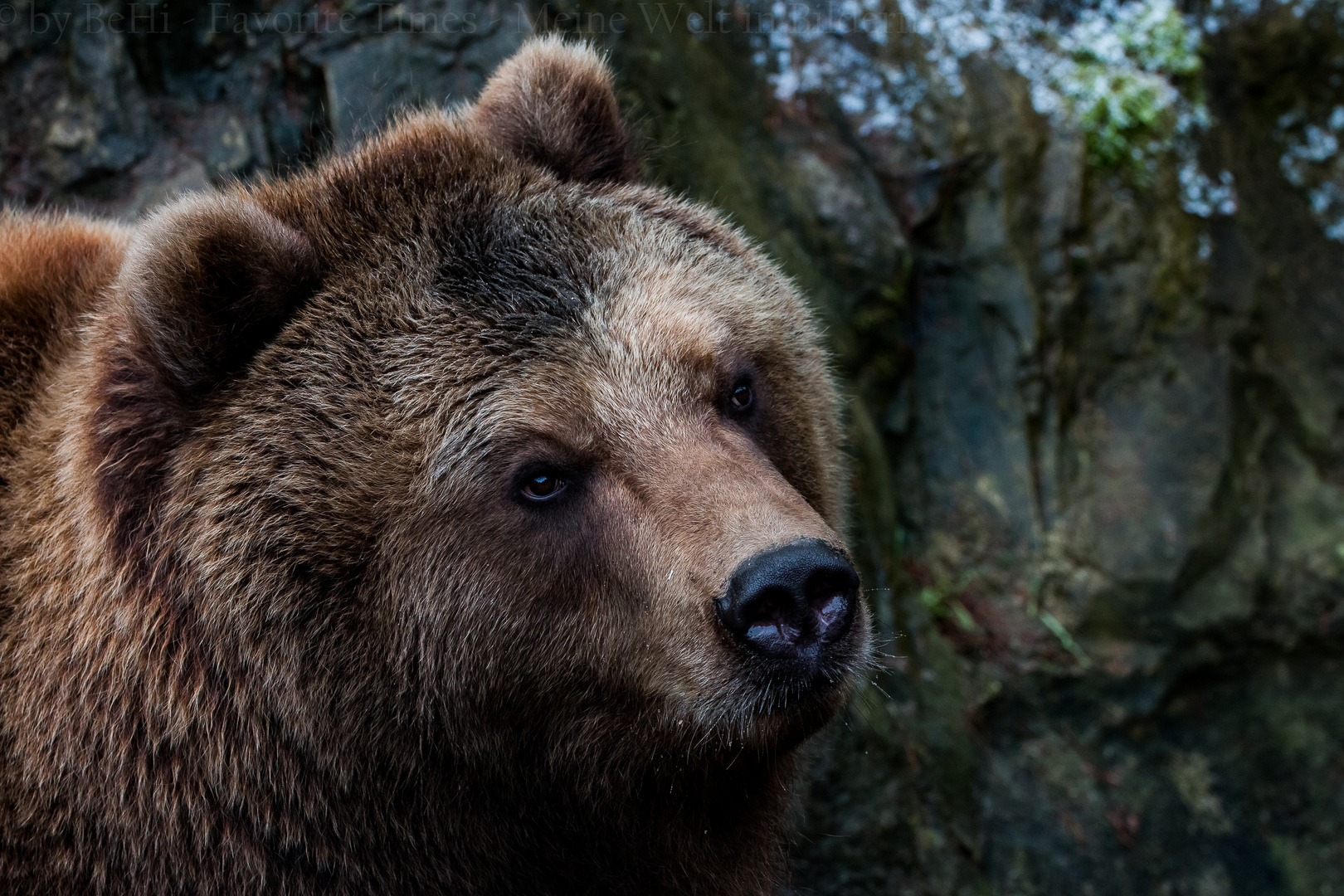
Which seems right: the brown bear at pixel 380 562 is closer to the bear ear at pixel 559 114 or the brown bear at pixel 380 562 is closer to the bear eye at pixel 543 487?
the bear eye at pixel 543 487

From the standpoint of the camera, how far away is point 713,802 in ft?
12.7

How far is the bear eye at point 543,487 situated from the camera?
3424 mm

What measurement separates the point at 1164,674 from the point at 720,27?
5047 mm

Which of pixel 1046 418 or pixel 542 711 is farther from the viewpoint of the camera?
pixel 1046 418

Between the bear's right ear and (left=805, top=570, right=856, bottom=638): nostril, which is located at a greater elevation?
the bear's right ear

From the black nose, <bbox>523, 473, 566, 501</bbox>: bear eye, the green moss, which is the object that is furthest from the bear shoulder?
the green moss

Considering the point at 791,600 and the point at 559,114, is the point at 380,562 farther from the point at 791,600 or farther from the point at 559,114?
the point at 559,114

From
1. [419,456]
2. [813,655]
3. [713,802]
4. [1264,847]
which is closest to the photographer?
[813,655]

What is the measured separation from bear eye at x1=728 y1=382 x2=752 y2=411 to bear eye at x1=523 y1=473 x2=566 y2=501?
0.68m

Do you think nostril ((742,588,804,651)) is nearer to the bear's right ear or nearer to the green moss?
the bear's right ear

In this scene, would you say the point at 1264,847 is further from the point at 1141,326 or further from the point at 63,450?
the point at 63,450

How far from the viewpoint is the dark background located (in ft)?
19.6

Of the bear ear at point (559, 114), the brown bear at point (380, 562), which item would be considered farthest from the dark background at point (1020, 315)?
the brown bear at point (380, 562)

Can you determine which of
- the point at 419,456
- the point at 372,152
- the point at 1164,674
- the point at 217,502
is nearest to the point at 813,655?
the point at 419,456
